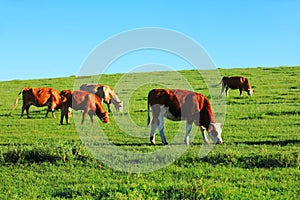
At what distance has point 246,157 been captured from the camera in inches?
403

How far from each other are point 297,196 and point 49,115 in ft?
55.4

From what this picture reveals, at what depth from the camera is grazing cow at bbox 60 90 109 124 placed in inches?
725

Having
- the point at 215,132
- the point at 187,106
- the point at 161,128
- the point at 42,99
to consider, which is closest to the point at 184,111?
the point at 187,106

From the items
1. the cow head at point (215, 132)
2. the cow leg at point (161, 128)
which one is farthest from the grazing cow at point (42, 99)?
the cow head at point (215, 132)

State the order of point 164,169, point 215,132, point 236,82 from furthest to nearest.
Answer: point 236,82 → point 215,132 → point 164,169

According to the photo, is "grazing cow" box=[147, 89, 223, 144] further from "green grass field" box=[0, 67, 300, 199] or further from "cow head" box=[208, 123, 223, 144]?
"green grass field" box=[0, 67, 300, 199]

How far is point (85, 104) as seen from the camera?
18.5 meters

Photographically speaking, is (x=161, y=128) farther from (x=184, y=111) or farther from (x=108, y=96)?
(x=108, y=96)

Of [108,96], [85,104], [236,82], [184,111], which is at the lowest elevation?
[184,111]

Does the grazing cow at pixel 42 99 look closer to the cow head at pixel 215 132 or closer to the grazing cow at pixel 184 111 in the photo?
the grazing cow at pixel 184 111

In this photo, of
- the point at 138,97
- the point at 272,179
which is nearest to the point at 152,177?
the point at 272,179

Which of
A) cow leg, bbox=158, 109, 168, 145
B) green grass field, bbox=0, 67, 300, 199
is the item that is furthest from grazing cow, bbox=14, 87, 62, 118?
cow leg, bbox=158, 109, 168, 145

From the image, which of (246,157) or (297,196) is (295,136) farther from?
(297,196)

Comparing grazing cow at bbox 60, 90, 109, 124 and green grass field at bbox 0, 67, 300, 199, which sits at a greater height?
grazing cow at bbox 60, 90, 109, 124
